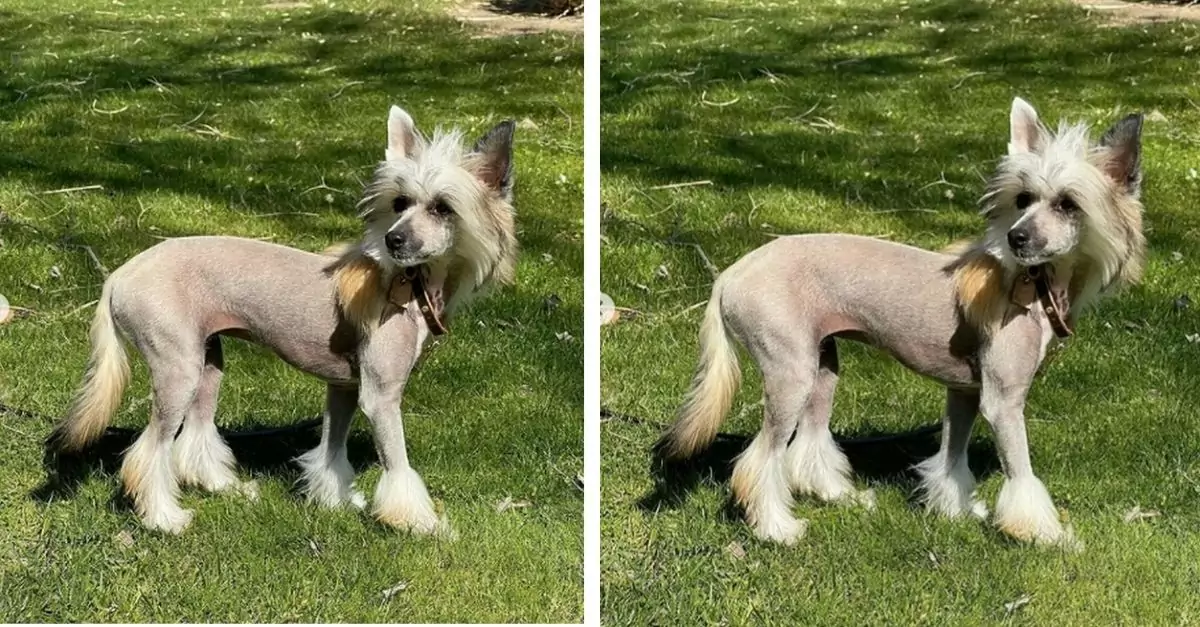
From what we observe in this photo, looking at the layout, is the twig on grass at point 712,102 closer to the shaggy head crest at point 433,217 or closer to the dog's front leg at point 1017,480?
the shaggy head crest at point 433,217

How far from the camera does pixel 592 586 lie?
8.59 feet

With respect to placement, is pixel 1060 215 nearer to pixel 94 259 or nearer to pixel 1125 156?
pixel 1125 156

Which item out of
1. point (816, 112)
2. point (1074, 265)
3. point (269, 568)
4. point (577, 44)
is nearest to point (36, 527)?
point (269, 568)

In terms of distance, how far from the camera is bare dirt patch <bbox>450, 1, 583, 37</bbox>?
2736mm

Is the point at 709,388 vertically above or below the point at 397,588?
above

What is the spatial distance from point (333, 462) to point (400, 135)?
684 mm

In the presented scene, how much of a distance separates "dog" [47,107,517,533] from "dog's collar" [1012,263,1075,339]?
0.93m

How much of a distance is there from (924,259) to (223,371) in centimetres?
138

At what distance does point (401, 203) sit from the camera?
2336 mm

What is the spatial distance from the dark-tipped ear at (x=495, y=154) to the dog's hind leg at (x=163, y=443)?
647 mm

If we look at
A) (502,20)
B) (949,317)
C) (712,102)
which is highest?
(502,20)

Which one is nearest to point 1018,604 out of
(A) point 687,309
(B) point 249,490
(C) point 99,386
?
(A) point 687,309

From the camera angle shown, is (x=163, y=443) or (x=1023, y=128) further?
(x=163, y=443)

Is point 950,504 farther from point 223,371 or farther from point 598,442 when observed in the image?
point 223,371
